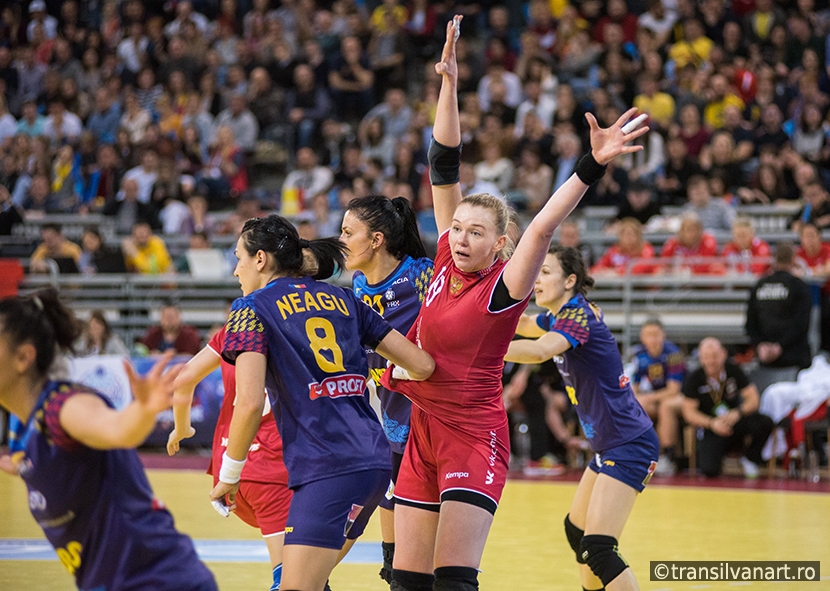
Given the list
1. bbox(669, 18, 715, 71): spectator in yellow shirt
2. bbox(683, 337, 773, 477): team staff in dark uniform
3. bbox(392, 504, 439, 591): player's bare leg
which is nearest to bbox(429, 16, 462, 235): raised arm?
bbox(392, 504, 439, 591): player's bare leg

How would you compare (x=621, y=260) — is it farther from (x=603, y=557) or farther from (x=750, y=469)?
(x=603, y=557)

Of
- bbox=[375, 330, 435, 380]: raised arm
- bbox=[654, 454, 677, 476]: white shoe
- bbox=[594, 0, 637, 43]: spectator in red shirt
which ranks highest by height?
bbox=[594, 0, 637, 43]: spectator in red shirt

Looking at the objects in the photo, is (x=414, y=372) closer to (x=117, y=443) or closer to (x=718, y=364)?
(x=117, y=443)

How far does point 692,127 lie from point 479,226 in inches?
449

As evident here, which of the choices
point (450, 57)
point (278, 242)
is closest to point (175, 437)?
point (278, 242)

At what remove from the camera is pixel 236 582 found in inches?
272

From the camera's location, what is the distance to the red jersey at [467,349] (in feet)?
15.4

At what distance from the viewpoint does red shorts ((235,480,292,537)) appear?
16.9ft

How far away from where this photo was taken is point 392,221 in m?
5.49

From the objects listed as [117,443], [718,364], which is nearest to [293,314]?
[117,443]

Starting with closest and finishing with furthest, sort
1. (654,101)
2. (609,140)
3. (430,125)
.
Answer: (609,140)
(654,101)
(430,125)

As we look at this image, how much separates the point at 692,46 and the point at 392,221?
1269cm

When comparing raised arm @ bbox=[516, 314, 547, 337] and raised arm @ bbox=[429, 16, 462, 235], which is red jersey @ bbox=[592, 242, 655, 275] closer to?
raised arm @ bbox=[516, 314, 547, 337]

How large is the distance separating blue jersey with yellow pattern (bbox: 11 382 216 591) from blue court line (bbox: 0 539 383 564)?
418 centimetres
